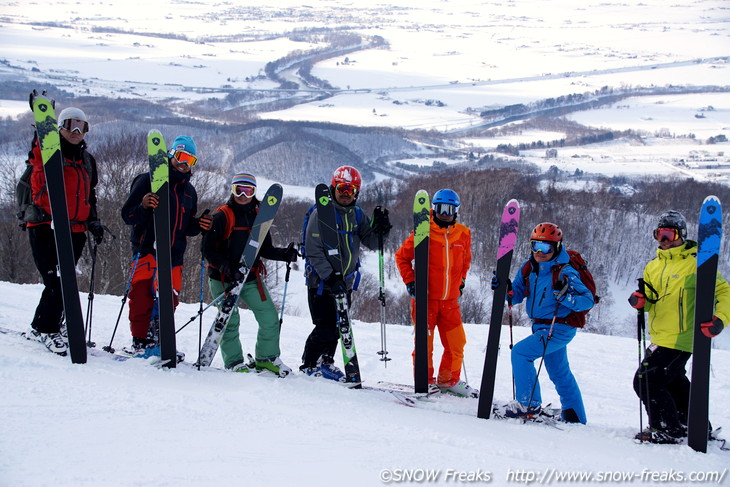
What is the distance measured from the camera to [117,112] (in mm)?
93875

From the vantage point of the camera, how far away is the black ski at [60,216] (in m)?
4.63

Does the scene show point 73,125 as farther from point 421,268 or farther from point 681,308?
point 681,308

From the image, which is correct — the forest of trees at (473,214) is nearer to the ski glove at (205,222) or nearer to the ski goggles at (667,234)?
the ski glove at (205,222)

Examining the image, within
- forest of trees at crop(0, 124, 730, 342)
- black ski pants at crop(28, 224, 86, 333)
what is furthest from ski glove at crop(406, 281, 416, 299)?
forest of trees at crop(0, 124, 730, 342)

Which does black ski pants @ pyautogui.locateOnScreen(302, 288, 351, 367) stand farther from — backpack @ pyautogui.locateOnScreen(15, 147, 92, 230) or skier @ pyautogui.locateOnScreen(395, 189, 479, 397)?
backpack @ pyautogui.locateOnScreen(15, 147, 92, 230)

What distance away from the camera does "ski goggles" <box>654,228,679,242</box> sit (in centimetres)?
427

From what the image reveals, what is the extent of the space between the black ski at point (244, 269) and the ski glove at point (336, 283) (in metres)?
0.66

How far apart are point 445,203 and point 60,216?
300 cm

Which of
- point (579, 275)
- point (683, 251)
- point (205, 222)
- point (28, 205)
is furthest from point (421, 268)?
point (28, 205)

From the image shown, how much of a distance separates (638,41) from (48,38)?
174 m

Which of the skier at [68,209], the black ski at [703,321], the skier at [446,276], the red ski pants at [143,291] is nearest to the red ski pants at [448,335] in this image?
the skier at [446,276]

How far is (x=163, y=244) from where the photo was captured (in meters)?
4.86

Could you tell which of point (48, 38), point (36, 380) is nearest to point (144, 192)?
point (36, 380)

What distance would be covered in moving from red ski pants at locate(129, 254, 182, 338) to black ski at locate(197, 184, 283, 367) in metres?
0.43
